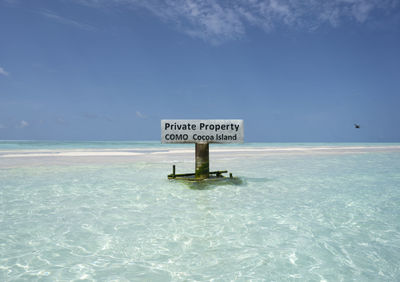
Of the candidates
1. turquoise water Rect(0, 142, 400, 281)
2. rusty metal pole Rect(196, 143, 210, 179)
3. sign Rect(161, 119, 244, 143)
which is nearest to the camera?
turquoise water Rect(0, 142, 400, 281)

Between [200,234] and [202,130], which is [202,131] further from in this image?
[200,234]

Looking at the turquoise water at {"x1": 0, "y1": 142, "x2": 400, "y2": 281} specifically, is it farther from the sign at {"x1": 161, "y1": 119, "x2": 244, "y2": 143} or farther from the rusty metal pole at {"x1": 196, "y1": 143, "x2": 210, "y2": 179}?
the sign at {"x1": 161, "y1": 119, "x2": 244, "y2": 143}

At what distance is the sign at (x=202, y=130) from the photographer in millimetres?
11828

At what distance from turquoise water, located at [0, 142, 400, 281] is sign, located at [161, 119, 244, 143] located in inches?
95.1

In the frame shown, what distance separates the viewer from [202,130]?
1195cm

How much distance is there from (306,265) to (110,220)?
16.5ft

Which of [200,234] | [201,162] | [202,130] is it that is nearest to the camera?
[200,234]

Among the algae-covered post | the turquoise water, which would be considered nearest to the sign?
the algae-covered post

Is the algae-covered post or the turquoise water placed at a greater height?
the algae-covered post

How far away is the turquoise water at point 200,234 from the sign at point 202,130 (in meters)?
2.42

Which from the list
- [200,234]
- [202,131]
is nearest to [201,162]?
[202,131]

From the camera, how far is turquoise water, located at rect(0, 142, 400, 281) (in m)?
4.49

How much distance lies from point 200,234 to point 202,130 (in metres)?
6.50

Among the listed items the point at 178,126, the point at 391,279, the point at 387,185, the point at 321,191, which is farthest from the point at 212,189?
the point at 387,185
